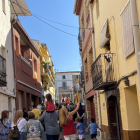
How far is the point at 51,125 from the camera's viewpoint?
625 cm

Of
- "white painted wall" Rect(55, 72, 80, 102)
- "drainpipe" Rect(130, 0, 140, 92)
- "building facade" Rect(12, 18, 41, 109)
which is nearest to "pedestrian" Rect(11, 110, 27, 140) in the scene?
"drainpipe" Rect(130, 0, 140, 92)

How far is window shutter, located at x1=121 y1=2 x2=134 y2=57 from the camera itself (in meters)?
7.13

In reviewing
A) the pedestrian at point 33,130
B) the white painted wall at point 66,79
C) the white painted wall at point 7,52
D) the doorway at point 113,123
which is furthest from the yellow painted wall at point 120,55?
the white painted wall at point 66,79

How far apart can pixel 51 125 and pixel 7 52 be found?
869cm

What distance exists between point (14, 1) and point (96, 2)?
23.9 ft

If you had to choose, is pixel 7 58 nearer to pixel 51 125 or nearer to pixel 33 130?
pixel 33 130

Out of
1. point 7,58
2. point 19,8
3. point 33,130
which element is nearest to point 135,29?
point 33,130

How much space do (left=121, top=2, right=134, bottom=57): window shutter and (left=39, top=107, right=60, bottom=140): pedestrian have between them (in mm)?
3027

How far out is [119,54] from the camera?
8.60 m

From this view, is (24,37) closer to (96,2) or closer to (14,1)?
(14,1)

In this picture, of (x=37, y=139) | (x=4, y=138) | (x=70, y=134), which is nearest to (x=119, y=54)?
(x=70, y=134)

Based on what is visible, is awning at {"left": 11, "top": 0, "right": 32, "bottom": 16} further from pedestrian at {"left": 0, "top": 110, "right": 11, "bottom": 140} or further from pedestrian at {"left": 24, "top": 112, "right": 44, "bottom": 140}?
pedestrian at {"left": 24, "top": 112, "right": 44, "bottom": 140}

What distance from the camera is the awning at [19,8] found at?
17047mm

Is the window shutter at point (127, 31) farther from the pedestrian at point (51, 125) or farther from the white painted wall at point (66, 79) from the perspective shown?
the white painted wall at point (66, 79)
